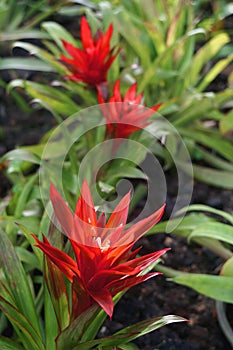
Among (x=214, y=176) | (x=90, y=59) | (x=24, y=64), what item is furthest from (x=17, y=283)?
(x=24, y=64)

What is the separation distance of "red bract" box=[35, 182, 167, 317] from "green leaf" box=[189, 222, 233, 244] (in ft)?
1.37

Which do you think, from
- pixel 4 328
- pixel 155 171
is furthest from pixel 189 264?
pixel 4 328

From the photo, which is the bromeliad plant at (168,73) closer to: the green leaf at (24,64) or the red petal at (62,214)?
the green leaf at (24,64)

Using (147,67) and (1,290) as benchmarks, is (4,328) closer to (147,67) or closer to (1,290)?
(1,290)

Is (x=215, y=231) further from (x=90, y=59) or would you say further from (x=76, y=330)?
(x=90, y=59)

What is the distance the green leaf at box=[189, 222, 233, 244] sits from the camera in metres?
1.50

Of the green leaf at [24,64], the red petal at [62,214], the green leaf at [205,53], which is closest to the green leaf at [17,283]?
the red petal at [62,214]

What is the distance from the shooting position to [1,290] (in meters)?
1.30

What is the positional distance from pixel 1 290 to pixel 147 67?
1156 millimetres

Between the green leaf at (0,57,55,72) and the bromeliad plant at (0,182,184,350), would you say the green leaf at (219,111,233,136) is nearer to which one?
the green leaf at (0,57,55,72)

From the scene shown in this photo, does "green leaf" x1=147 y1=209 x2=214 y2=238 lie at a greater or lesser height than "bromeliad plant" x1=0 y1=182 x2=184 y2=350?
lesser

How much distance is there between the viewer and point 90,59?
5.52 feet

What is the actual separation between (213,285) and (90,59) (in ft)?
2.45

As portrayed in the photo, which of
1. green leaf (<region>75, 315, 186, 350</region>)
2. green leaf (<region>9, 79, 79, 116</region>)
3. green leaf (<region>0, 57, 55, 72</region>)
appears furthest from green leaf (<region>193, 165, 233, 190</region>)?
green leaf (<region>75, 315, 186, 350</region>)
